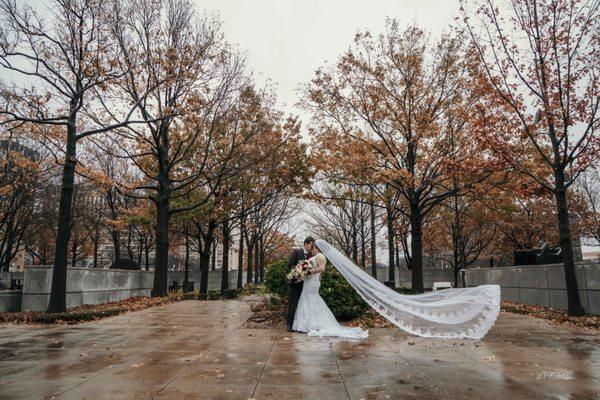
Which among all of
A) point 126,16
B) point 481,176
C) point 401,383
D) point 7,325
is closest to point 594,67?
point 481,176

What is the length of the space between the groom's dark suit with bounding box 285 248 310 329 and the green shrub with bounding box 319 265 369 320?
3.65 ft

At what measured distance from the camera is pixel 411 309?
31.7 ft

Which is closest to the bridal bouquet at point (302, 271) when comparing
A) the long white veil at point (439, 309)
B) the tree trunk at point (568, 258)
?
the long white veil at point (439, 309)

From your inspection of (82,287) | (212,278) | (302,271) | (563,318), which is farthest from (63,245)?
(212,278)

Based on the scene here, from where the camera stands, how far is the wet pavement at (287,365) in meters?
4.92

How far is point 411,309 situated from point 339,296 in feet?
8.15

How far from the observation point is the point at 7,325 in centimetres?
1088

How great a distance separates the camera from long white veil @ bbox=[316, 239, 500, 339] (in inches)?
351

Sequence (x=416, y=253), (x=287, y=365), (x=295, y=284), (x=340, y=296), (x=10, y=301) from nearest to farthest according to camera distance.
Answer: (x=287, y=365) < (x=295, y=284) < (x=340, y=296) < (x=10, y=301) < (x=416, y=253)

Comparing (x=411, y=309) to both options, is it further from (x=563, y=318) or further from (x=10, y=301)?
(x=10, y=301)

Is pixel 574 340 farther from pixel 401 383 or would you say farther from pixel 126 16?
pixel 126 16

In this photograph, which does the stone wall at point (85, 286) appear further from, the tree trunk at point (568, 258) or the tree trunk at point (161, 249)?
the tree trunk at point (568, 258)

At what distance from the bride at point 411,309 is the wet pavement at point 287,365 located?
1.27ft

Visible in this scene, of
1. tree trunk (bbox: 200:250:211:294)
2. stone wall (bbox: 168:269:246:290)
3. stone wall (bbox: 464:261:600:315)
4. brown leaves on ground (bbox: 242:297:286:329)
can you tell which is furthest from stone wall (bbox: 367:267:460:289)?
brown leaves on ground (bbox: 242:297:286:329)
